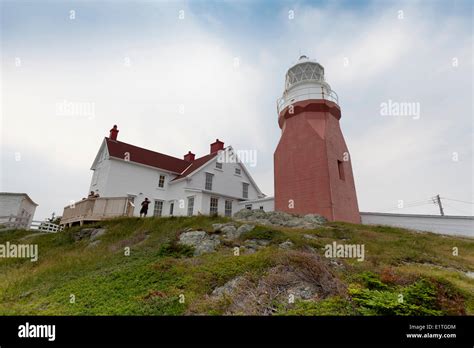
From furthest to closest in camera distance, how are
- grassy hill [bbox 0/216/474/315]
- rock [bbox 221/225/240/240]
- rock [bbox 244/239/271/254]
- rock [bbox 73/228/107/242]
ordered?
rock [bbox 73/228/107/242]
rock [bbox 221/225/240/240]
rock [bbox 244/239/271/254]
grassy hill [bbox 0/216/474/315]

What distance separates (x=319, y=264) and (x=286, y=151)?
12.3m

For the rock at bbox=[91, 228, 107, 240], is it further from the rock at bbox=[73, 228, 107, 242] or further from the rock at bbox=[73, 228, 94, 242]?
the rock at bbox=[73, 228, 94, 242]

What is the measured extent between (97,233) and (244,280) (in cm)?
1155

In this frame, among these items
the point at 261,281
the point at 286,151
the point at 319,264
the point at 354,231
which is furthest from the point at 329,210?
the point at 261,281

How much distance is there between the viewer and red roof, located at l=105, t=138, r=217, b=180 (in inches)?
862

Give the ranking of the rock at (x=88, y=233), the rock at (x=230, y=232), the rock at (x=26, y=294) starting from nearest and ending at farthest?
the rock at (x=26, y=294)
the rock at (x=230, y=232)
the rock at (x=88, y=233)

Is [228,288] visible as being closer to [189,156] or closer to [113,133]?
[113,133]

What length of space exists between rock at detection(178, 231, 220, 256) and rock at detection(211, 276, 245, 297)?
2.84 metres

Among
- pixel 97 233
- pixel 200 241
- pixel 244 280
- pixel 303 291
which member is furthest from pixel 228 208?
pixel 303 291

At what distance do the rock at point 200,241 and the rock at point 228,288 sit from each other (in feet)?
9.32

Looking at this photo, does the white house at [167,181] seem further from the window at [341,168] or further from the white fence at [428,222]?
the white fence at [428,222]

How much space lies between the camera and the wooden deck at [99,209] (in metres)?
15.8

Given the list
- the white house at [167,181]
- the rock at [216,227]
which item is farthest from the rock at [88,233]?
the rock at [216,227]

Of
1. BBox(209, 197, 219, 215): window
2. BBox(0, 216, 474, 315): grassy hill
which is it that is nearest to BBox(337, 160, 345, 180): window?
BBox(0, 216, 474, 315): grassy hill
